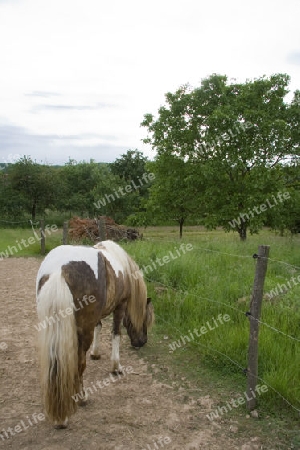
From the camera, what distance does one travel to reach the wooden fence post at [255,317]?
10.3 ft

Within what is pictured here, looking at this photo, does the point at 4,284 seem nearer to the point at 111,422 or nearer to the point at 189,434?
the point at 111,422

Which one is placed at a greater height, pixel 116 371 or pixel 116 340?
pixel 116 340

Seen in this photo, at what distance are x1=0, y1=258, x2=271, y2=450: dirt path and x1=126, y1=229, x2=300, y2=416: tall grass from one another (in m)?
0.63

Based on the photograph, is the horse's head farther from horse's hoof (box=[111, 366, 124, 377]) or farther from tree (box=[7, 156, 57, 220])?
tree (box=[7, 156, 57, 220])

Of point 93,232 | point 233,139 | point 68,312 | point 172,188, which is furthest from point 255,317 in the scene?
point 172,188

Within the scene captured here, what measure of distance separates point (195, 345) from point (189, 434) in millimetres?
1527

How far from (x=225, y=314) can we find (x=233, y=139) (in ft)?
34.1

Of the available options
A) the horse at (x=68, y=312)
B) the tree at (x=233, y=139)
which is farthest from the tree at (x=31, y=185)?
the horse at (x=68, y=312)

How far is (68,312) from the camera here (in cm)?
267

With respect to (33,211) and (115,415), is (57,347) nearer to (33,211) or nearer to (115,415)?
(115,415)

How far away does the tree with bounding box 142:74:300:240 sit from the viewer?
13102mm

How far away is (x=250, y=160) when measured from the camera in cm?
1373

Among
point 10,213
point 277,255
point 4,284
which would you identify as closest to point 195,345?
point 277,255

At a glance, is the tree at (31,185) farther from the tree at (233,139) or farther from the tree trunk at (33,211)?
the tree at (233,139)
